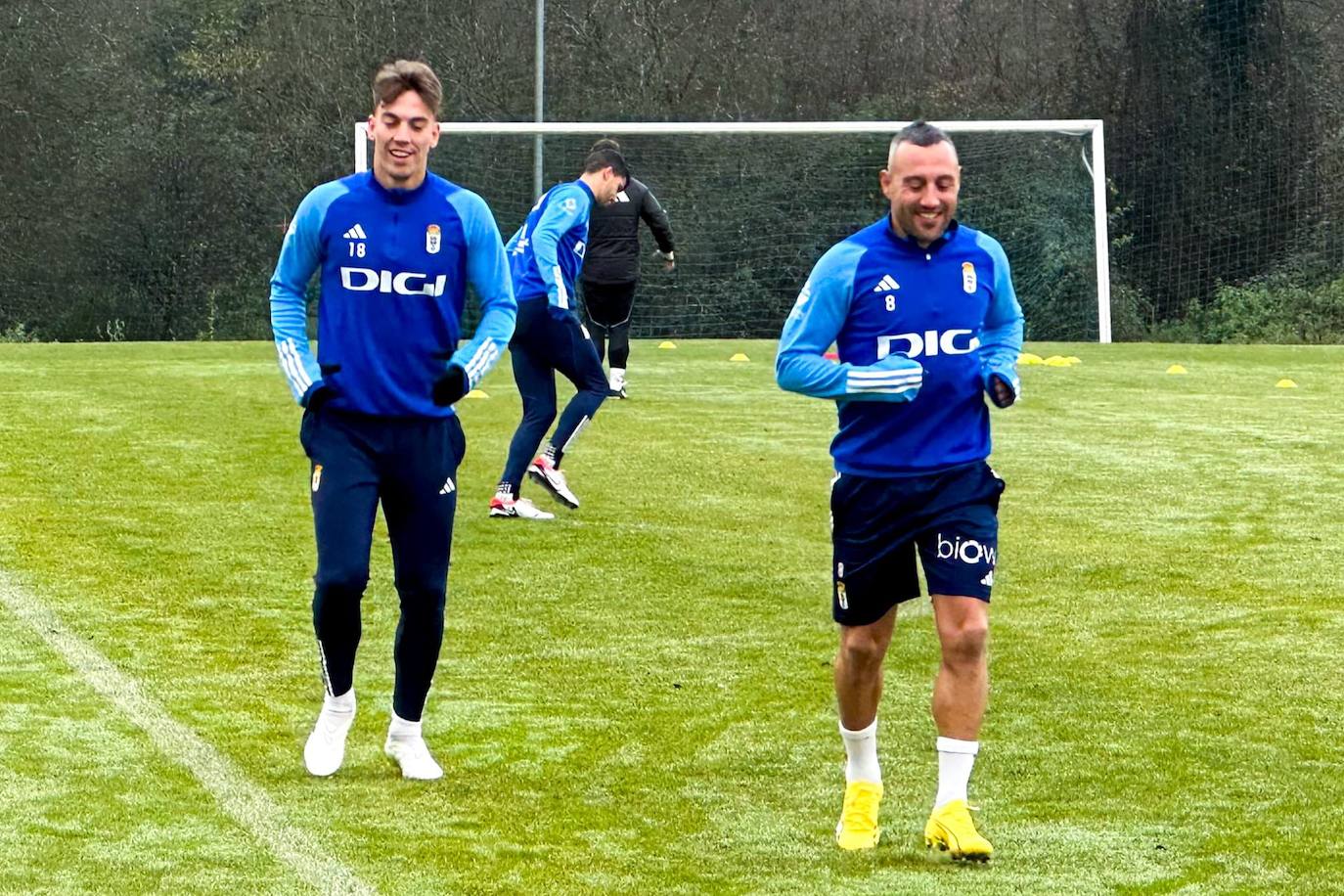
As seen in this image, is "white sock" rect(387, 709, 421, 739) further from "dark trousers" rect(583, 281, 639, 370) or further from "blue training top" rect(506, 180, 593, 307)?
"dark trousers" rect(583, 281, 639, 370)

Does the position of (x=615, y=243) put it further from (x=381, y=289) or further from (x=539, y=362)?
(x=381, y=289)

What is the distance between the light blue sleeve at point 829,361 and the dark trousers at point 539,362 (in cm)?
516

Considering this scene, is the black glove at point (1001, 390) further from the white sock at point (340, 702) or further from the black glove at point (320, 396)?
the white sock at point (340, 702)

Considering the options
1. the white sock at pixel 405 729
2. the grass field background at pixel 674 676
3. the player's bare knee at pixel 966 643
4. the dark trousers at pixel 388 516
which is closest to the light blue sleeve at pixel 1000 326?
the player's bare knee at pixel 966 643

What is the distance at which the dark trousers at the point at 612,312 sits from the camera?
Result: 16234mm

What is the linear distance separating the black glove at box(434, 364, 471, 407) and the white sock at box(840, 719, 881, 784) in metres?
1.34

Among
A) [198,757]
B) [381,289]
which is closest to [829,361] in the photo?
[381,289]

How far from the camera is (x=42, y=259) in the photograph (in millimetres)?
29625

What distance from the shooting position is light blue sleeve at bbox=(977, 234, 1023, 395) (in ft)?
16.7

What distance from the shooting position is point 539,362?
407 inches

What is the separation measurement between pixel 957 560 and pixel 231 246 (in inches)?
1029

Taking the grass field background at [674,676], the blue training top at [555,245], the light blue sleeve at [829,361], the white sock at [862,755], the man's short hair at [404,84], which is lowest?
the grass field background at [674,676]

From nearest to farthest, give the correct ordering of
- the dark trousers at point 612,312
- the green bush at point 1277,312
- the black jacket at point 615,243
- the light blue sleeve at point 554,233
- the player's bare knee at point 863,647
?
the player's bare knee at point 863,647
the light blue sleeve at point 554,233
the black jacket at point 615,243
the dark trousers at point 612,312
the green bush at point 1277,312

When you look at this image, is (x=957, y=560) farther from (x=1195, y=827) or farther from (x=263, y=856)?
(x=263, y=856)
